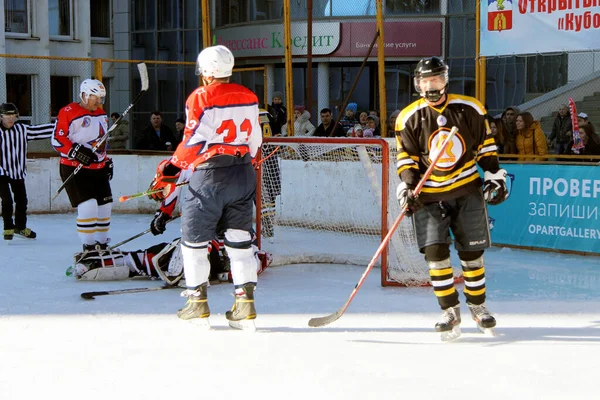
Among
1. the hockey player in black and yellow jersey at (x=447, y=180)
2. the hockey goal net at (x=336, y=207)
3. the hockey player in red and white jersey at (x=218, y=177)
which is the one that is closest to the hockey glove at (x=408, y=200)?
the hockey player in black and yellow jersey at (x=447, y=180)

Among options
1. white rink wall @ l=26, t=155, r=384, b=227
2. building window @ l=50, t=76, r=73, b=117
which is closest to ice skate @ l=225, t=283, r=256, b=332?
white rink wall @ l=26, t=155, r=384, b=227

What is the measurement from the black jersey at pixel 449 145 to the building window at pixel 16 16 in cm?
1662

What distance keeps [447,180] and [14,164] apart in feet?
17.6

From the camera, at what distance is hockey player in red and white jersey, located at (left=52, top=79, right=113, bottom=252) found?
22.3 feet

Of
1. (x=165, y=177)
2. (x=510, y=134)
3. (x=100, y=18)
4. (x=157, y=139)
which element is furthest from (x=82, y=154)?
(x=100, y=18)

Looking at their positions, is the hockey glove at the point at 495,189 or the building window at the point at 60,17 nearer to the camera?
the hockey glove at the point at 495,189

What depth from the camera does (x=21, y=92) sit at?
17703 mm

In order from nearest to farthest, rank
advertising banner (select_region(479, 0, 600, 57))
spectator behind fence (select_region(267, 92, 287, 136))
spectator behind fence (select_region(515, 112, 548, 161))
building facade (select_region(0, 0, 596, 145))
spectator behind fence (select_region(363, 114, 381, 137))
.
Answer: advertising banner (select_region(479, 0, 600, 57)) → spectator behind fence (select_region(515, 112, 548, 161)) → spectator behind fence (select_region(267, 92, 287, 136)) → spectator behind fence (select_region(363, 114, 381, 137)) → building facade (select_region(0, 0, 596, 145))

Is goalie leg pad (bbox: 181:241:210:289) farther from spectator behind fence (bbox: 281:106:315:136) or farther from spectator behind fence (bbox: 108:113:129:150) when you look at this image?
spectator behind fence (bbox: 108:113:129:150)

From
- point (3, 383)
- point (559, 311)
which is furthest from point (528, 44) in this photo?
point (3, 383)

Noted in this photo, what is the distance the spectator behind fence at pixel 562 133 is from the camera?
30.1 feet

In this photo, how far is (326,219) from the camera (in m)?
7.99

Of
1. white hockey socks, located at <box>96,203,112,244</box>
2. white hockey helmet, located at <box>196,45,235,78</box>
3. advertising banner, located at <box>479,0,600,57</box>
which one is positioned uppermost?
advertising banner, located at <box>479,0,600,57</box>

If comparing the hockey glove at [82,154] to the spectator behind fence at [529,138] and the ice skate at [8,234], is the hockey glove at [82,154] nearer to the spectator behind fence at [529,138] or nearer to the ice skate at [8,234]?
the ice skate at [8,234]
